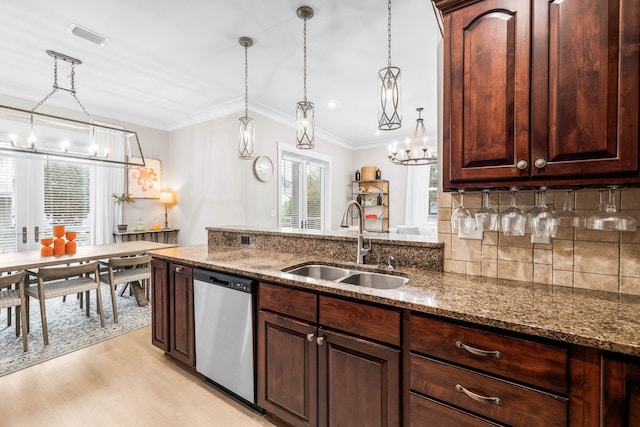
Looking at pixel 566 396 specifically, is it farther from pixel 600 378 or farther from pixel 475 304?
pixel 475 304

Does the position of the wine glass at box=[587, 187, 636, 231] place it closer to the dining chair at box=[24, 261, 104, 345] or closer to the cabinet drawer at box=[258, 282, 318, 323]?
the cabinet drawer at box=[258, 282, 318, 323]

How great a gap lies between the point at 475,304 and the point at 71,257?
12.4 feet

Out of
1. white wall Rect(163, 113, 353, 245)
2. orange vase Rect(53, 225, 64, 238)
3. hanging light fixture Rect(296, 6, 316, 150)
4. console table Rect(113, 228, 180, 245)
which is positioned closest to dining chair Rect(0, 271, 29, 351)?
orange vase Rect(53, 225, 64, 238)

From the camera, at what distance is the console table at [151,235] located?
4862mm

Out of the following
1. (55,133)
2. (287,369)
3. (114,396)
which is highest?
(55,133)

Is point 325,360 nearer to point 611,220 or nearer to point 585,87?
point 611,220

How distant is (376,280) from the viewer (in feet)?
6.06

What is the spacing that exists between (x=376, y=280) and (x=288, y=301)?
58 cm

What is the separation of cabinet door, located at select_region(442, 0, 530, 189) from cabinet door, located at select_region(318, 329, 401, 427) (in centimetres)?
91

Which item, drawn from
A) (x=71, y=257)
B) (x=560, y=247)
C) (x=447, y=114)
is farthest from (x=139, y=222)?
(x=560, y=247)

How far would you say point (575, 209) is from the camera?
1.40 m

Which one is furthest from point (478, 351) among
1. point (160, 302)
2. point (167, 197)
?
point (167, 197)

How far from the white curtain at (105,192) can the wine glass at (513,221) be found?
526 centimetres

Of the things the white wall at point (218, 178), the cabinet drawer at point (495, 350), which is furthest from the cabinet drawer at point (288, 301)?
the white wall at point (218, 178)
